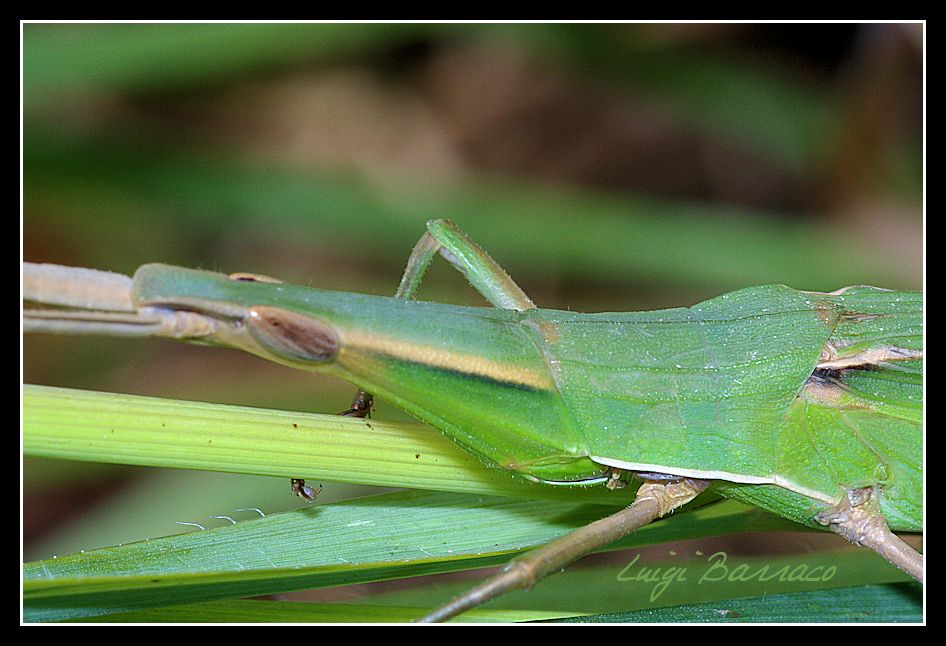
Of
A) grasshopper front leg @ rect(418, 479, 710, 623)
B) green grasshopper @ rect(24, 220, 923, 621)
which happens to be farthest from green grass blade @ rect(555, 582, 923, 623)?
grasshopper front leg @ rect(418, 479, 710, 623)

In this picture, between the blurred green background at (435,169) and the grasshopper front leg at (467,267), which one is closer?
the grasshopper front leg at (467,267)

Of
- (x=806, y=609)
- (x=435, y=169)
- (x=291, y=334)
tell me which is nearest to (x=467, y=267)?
(x=291, y=334)

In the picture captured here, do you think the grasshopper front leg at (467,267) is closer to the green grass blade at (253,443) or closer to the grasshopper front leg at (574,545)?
the green grass blade at (253,443)

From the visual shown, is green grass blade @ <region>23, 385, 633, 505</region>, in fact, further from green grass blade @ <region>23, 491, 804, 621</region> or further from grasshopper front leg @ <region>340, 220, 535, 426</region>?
grasshopper front leg @ <region>340, 220, 535, 426</region>

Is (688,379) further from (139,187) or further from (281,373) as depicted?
(139,187)

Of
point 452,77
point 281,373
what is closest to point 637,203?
point 452,77

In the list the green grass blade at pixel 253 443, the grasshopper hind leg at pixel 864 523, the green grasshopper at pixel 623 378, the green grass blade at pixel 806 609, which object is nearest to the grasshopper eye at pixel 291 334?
the green grasshopper at pixel 623 378

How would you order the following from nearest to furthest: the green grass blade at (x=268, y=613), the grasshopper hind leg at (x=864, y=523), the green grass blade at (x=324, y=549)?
1. the green grass blade at (x=324, y=549)
2. the green grass blade at (x=268, y=613)
3. the grasshopper hind leg at (x=864, y=523)
